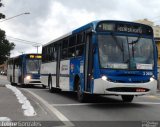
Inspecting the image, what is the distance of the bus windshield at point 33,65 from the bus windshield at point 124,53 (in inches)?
750

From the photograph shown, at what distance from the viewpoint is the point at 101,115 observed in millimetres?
13008

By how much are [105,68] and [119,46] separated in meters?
1.00

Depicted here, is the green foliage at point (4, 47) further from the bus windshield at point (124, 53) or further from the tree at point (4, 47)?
the bus windshield at point (124, 53)

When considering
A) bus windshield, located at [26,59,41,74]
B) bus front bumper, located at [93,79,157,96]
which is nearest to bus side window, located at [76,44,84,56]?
bus front bumper, located at [93,79,157,96]

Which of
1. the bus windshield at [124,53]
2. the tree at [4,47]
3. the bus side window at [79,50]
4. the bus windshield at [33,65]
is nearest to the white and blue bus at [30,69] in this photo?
the bus windshield at [33,65]

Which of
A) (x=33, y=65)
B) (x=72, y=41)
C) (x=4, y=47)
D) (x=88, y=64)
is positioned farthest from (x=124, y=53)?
(x=4, y=47)

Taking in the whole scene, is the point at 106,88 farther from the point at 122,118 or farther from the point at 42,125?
the point at 42,125

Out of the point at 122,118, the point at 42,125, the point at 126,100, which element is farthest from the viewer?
the point at 126,100

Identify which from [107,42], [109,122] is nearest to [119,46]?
[107,42]

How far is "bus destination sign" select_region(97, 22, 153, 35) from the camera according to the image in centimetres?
1552

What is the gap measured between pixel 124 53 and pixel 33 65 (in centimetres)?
1982

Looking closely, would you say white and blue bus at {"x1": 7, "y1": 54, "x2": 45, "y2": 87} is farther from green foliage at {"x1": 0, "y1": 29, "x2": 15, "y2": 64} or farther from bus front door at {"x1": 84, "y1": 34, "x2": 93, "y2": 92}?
green foliage at {"x1": 0, "y1": 29, "x2": 15, "y2": 64}

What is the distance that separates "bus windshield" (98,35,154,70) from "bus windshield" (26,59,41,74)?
62.5 ft

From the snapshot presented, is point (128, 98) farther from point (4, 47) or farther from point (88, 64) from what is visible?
point (4, 47)
